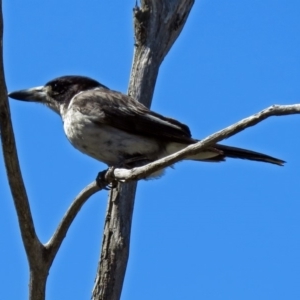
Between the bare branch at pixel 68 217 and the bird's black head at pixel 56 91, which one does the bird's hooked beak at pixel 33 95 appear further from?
the bare branch at pixel 68 217

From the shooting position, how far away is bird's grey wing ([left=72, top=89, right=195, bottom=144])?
6.37 metres

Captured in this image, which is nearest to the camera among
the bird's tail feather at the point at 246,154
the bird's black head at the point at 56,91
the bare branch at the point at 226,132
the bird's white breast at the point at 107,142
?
the bare branch at the point at 226,132

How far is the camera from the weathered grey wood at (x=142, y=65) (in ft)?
20.8

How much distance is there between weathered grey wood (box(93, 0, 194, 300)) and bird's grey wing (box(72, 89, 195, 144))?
0.38 meters

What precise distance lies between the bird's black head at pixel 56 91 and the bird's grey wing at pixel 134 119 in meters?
0.57

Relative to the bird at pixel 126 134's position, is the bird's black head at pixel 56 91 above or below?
above

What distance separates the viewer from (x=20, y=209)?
493cm

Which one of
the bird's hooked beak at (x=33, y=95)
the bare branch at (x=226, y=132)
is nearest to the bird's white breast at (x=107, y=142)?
the bird's hooked beak at (x=33, y=95)

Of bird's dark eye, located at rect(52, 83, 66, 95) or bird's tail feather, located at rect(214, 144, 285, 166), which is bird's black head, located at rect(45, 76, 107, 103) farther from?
bird's tail feather, located at rect(214, 144, 285, 166)

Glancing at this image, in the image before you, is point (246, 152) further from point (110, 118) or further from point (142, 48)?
point (142, 48)

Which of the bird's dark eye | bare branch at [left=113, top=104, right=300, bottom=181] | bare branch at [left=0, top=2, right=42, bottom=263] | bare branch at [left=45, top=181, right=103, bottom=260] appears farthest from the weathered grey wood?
bare branch at [left=113, top=104, right=300, bottom=181]

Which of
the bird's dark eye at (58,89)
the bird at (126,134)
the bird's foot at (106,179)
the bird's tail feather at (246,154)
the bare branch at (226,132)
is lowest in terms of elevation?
the bare branch at (226,132)

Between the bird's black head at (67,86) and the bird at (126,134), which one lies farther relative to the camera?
the bird's black head at (67,86)

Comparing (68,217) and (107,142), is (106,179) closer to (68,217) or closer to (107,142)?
(68,217)
